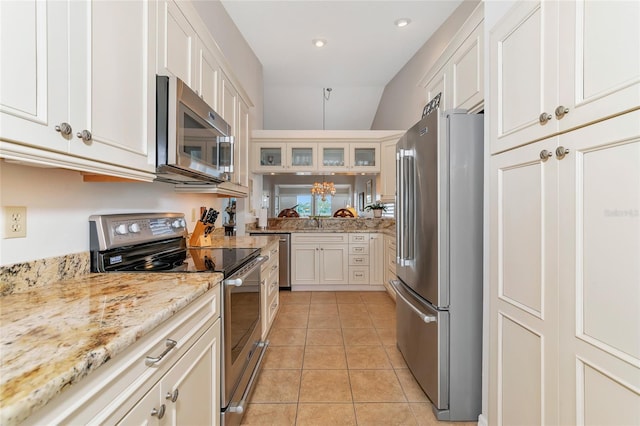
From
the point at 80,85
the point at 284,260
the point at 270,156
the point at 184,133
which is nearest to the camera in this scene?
the point at 80,85

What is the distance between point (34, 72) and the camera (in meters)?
0.77

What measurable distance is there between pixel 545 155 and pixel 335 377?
1850 millimetres

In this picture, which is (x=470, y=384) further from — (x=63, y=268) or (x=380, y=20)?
(x=380, y=20)

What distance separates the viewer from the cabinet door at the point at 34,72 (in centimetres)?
71

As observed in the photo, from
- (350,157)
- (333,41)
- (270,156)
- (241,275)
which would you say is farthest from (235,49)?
(241,275)

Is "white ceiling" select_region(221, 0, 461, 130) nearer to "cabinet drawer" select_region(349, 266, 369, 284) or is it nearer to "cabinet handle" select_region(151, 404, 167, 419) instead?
"cabinet drawer" select_region(349, 266, 369, 284)

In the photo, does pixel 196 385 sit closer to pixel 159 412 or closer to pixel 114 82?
pixel 159 412

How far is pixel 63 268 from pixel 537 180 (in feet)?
6.28

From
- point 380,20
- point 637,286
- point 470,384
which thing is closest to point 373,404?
point 470,384

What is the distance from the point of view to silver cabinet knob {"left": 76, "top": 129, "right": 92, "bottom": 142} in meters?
0.91

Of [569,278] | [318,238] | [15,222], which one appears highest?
[15,222]

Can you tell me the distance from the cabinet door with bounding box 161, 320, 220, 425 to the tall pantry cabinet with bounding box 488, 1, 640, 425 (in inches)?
51.5

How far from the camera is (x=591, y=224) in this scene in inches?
36.1

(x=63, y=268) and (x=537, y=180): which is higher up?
(x=537, y=180)
